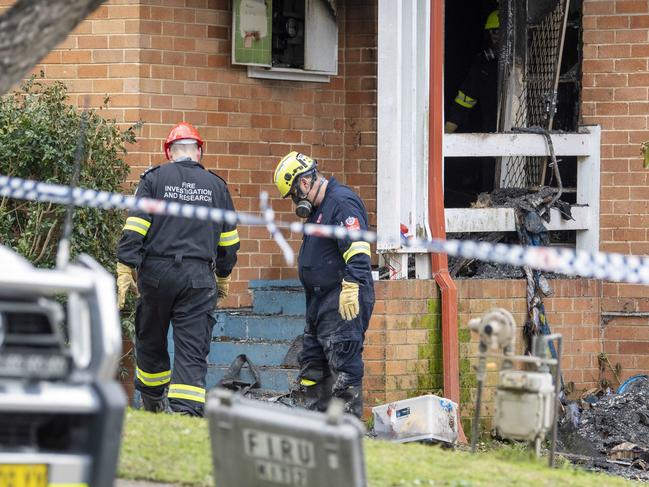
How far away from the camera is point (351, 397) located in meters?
8.59

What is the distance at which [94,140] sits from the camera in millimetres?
9828

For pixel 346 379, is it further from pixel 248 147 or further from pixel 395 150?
pixel 248 147

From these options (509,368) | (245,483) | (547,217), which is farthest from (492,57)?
(245,483)

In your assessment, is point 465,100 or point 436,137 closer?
point 436,137

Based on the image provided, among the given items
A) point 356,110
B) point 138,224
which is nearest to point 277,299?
point 356,110

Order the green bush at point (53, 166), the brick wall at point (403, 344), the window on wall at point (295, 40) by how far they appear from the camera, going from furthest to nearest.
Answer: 1. the window on wall at point (295, 40)
2. the green bush at point (53, 166)
3. the brick wall at point (403, 344)

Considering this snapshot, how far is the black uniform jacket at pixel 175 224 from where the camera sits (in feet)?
27.2

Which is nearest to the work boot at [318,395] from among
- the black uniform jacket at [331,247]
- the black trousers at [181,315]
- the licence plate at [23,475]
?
the black uniform jacket at [331,247]

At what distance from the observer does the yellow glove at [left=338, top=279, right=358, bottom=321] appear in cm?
826

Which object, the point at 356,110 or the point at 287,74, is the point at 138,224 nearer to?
the point at 287,74

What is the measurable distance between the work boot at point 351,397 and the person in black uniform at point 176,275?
941mm

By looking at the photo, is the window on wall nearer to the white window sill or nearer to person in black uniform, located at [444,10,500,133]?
the white window sill

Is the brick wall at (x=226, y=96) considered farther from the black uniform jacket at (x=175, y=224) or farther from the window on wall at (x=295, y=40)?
the black uniform jacket at (x=175, y=224)

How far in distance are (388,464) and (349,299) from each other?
88.6 inches
